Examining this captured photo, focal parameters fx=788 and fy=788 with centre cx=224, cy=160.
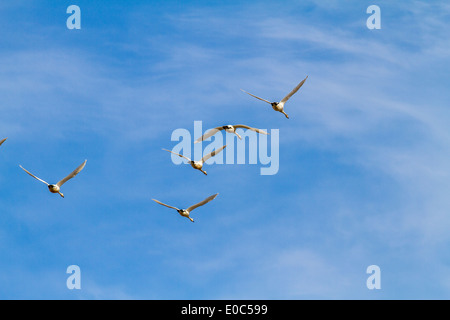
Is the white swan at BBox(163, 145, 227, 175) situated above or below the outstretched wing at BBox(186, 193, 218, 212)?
above

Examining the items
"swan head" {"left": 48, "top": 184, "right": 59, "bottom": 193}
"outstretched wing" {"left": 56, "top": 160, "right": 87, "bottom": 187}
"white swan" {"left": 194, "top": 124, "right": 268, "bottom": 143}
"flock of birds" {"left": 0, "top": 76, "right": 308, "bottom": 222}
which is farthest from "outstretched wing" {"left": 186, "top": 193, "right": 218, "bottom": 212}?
"swan head" {"left": 48, "top": 184, "right": 59, "bottom": 193}

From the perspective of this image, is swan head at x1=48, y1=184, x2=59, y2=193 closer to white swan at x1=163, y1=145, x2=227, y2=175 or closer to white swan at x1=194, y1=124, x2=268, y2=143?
white swan at x1=163, y1=145, x2=227, y2=175

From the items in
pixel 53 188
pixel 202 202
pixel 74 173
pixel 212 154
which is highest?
pixel 212 154

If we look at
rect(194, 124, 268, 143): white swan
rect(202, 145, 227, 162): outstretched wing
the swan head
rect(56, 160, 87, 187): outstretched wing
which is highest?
rect(194, 124, 268, 143): white swan

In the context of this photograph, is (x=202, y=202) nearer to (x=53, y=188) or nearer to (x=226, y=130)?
(x=226, y=130)

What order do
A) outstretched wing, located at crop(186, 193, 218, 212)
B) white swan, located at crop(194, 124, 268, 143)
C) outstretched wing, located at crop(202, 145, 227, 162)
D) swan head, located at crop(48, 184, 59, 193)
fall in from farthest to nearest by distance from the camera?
swan head, located at crop(48, 184, 59, 193), outstretched wing, located at crop(202, 145, 227, 162), white swan, located at crop(194, 124, 268, 143), outstretched wing, located at crop(186, 193, 218, 212)

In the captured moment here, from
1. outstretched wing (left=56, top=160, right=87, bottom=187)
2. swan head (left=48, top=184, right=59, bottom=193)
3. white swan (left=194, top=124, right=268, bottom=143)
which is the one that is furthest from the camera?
swan head (left=48, top=184, right=59, bottom=193)

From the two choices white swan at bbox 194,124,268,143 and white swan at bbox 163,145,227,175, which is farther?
white swan at bbox 163,145,227,175

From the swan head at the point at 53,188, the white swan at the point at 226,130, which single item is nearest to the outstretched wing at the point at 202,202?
the white swan at the point at 226,130

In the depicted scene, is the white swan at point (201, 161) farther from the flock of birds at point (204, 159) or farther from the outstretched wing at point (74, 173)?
the outstretched wing at point (74, 173)

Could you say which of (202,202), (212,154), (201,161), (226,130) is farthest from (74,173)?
(226,130)
